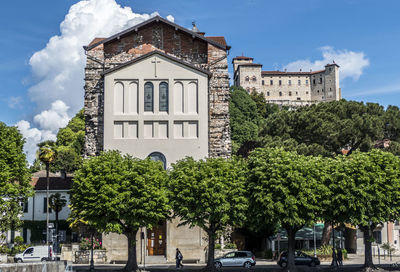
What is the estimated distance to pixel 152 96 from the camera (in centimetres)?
4688

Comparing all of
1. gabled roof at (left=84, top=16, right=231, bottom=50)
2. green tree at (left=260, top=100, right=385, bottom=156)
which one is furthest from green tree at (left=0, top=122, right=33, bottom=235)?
green tree at (left=260, top=100, right=385, bottom=156)

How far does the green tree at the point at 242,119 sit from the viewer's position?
102 m

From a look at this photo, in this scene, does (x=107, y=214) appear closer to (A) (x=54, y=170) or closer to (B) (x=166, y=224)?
(B) (x=166, y=224)

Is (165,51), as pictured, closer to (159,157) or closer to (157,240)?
(159,157)

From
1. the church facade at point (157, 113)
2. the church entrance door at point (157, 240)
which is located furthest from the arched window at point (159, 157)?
the church entrance door at point (157, 240)

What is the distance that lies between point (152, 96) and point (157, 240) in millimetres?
13366

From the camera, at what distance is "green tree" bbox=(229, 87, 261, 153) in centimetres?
10225

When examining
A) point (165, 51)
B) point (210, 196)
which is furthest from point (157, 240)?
point (165, 51)

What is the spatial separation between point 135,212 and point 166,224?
11.0 meters

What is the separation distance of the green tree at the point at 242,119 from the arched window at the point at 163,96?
150ft

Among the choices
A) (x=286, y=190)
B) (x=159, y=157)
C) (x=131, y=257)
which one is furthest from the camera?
(x=159, y=157)

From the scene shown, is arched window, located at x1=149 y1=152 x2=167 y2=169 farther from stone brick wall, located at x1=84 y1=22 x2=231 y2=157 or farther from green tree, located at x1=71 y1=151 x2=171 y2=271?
green tree, located at x1=71 y1=151 x2=171 y2=271

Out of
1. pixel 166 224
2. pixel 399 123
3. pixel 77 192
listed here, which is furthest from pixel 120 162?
pixel 399 123

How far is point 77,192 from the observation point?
3606 cm
